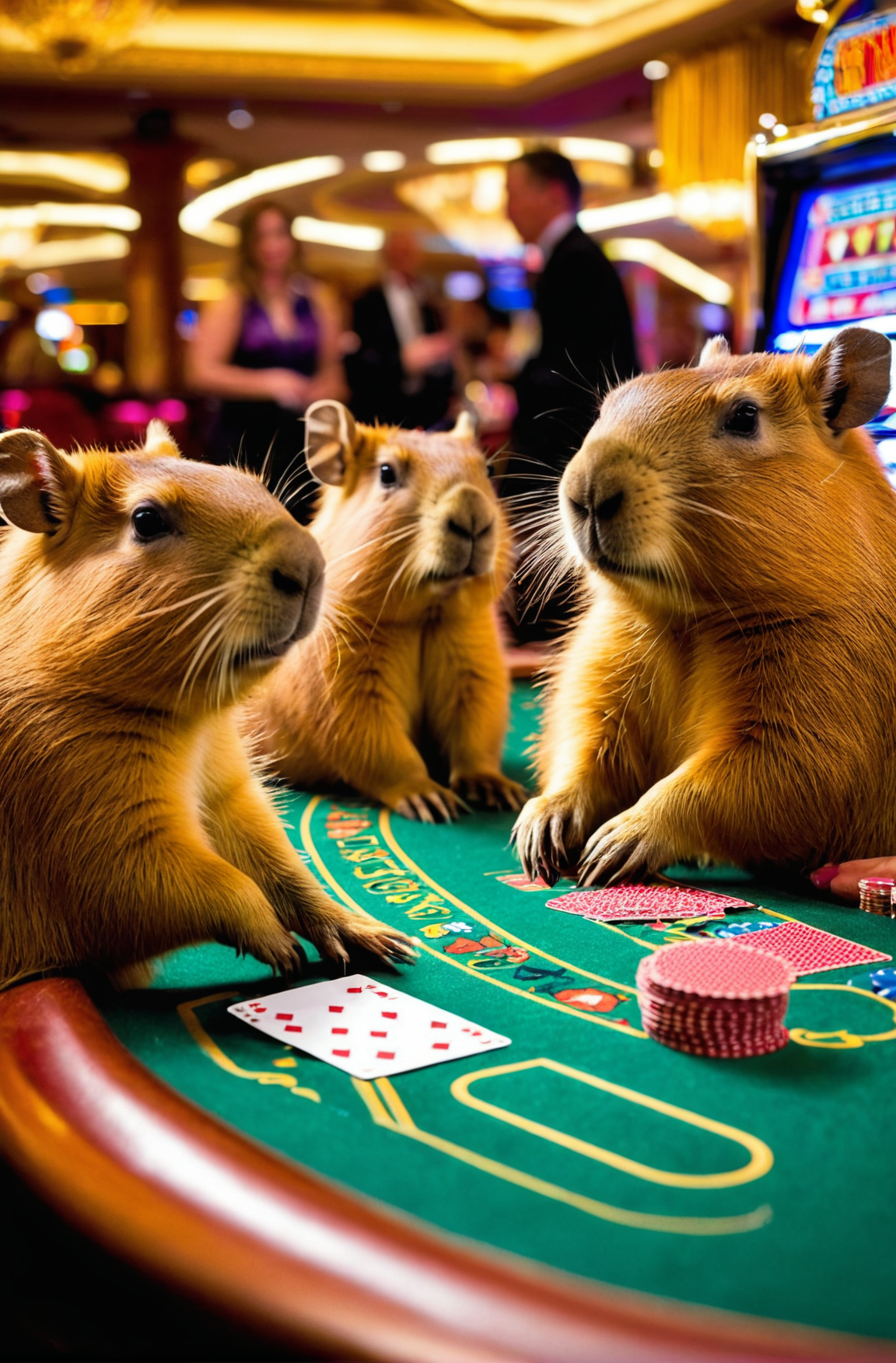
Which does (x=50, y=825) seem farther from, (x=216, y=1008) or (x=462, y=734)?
(x=462, y=734)

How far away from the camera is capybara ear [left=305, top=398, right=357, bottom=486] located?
125 inches

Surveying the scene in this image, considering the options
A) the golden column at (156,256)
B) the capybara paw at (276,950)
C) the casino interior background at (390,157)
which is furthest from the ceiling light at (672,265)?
the capybara paw at (276,950)

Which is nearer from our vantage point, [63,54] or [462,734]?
[462,734]

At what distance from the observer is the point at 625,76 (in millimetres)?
10242

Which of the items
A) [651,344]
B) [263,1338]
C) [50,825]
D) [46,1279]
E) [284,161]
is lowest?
[46,1279]

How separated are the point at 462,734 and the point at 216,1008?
1.52 m

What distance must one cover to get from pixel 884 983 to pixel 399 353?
4.93m

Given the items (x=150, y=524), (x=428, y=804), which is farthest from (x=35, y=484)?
(x=428, y=804)

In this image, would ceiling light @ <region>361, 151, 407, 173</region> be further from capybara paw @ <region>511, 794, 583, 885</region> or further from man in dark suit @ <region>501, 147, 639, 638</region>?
capybara paw @ <region>511, 794, 583, 885</region>

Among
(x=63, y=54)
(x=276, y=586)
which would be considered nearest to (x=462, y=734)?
(x=276, y=586)

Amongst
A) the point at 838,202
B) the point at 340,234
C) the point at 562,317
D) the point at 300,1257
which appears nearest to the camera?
the point at 300,1257

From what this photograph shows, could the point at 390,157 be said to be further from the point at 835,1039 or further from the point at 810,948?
the point at 835,1039

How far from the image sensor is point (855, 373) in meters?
2.28

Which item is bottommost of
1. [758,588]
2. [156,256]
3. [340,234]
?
[758,588]
